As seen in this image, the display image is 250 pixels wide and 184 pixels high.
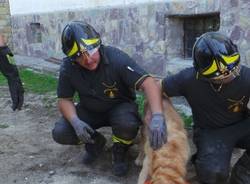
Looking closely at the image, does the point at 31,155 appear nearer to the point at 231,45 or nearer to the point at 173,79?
the point at 173,79

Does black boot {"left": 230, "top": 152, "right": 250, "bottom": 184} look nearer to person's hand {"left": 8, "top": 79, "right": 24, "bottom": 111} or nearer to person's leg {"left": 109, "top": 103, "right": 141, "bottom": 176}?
person's leg {"left": 109, "top": 103, "right": 141, "bottom": 176}

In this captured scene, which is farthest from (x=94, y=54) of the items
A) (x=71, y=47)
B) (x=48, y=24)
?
(x=48, y=24)

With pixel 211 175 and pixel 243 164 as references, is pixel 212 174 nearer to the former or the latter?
pixel 211 175

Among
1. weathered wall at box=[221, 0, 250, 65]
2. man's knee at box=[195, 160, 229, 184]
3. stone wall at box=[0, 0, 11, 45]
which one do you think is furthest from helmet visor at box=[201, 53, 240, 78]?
stone wall at box=[0, 0, 11, 45]

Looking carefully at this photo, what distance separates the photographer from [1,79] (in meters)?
9.72

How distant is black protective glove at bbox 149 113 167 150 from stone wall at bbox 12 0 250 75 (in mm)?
2747

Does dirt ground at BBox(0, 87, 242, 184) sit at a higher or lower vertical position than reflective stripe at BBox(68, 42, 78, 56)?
lower

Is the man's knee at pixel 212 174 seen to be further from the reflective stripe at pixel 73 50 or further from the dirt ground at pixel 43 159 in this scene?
the reflective stripe at pixel 73 50

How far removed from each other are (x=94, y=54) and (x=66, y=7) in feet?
21.3

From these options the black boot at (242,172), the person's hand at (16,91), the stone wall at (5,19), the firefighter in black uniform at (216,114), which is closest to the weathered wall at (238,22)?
the firefighter in black uniform at (216,114)

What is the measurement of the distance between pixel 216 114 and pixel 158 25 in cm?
399

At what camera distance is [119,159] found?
447 cm

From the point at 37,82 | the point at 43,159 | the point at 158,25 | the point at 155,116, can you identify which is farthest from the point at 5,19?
the point at 155,116

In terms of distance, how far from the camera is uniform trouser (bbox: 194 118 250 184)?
380cm
